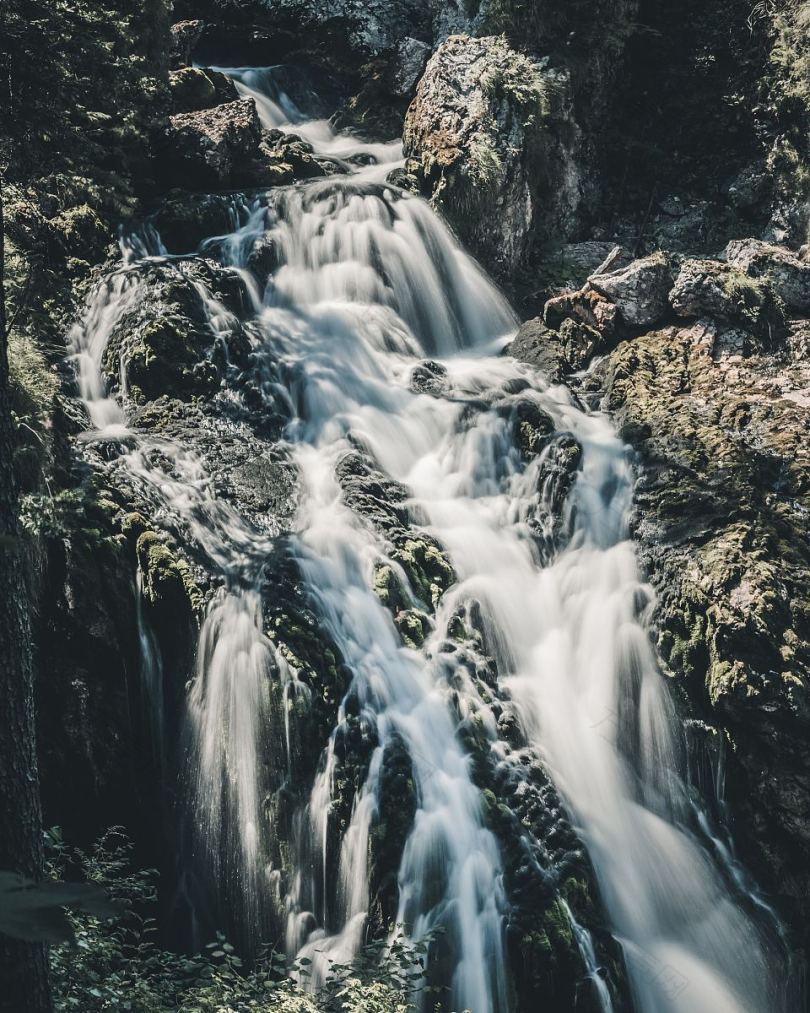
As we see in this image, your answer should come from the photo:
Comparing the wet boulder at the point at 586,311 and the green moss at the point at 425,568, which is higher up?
the wet boulder at the point at 586,311

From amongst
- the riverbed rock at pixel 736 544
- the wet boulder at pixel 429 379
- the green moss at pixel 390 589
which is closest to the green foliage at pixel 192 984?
the green moss at pixel 390 589

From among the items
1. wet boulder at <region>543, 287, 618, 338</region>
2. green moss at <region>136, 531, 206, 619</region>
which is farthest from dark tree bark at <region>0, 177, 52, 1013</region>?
wet boulder at <region>543, 287, 618, 338</region>

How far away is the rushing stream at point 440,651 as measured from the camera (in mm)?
6688

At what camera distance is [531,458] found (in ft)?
33.0

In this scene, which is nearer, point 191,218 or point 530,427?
point 530,427

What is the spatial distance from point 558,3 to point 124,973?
50.4 feet

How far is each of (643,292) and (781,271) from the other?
1.67 m

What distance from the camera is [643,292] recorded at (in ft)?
37.5

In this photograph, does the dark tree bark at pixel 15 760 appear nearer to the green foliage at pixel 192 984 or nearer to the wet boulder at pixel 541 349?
the green foliage at pixel 192 984

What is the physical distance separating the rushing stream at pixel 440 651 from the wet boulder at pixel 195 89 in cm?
354

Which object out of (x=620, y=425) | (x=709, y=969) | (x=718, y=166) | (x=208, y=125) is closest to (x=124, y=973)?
(x=709, y=969)

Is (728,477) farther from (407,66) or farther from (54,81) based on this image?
(407,66)

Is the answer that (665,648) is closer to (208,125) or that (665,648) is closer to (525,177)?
(525,177)

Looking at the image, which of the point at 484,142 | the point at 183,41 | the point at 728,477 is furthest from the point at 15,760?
the point at 183,41
